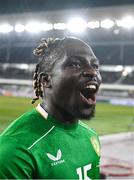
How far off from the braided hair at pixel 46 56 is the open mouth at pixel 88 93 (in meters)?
0.15

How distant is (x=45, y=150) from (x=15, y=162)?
13 cm

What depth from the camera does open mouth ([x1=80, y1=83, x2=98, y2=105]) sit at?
1.11 m

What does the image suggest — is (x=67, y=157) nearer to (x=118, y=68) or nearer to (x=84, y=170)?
(x=84, y=170)

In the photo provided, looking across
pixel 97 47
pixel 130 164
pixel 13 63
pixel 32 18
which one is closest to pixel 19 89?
pixel 13 63

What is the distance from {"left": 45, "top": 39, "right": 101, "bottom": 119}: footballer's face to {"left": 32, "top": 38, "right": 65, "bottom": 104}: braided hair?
3cm

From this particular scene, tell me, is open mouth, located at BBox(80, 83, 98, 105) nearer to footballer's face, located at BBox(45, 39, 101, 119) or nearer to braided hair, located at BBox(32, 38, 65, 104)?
footballer's face, located at BBox(45, 39, 101, 119)

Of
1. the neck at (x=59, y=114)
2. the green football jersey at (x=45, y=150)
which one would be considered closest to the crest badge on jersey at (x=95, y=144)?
the green football jersey at (x=45, y=150)

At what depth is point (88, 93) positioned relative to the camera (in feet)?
3.66

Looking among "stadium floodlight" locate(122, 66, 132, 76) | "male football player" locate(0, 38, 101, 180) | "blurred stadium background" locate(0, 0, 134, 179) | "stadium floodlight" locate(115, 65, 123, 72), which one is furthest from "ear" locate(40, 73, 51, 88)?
"stadium floodlight" locate(122, 66, 132, 76)

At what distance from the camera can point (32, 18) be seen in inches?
Result: 645

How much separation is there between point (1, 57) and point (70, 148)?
74.5 ft

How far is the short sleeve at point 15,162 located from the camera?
1.04m

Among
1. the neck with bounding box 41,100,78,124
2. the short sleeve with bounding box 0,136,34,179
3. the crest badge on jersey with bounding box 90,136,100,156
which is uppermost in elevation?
the neck with bounding box 41,100,78,124

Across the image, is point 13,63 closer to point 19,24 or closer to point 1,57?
point 1,57
